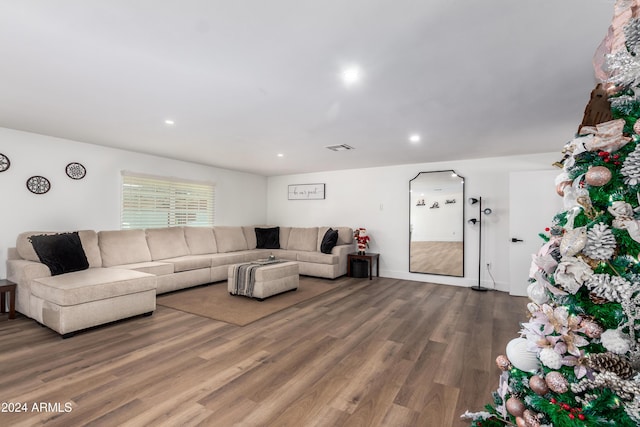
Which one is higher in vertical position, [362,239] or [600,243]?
[600,243]

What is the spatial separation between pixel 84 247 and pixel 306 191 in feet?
14.3

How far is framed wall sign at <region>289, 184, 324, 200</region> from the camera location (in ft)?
23.0

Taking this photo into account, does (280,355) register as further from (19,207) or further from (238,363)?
(19,207)

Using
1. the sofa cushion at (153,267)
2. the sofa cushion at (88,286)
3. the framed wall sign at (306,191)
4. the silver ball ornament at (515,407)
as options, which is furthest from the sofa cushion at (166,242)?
the silver ball ornament at (515,407)

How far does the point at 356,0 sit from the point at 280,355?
2.55 meters

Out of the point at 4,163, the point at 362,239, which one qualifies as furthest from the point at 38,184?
the point at 362,239

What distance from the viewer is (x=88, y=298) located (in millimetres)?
2998

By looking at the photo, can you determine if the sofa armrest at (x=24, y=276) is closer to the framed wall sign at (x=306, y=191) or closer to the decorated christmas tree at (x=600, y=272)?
the decorated christmas tree at (x=600, y=272)

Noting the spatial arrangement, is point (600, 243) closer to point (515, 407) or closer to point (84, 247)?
point (515, 407)

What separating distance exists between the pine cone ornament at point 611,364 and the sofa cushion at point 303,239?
5616 mm

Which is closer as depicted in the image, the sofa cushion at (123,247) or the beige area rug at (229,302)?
the beige area rug at (229,302)

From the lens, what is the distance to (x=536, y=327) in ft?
3.91

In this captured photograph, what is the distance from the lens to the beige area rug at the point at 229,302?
3.54 metres

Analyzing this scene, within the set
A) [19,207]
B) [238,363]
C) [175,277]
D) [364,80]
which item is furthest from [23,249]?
[364,80]
